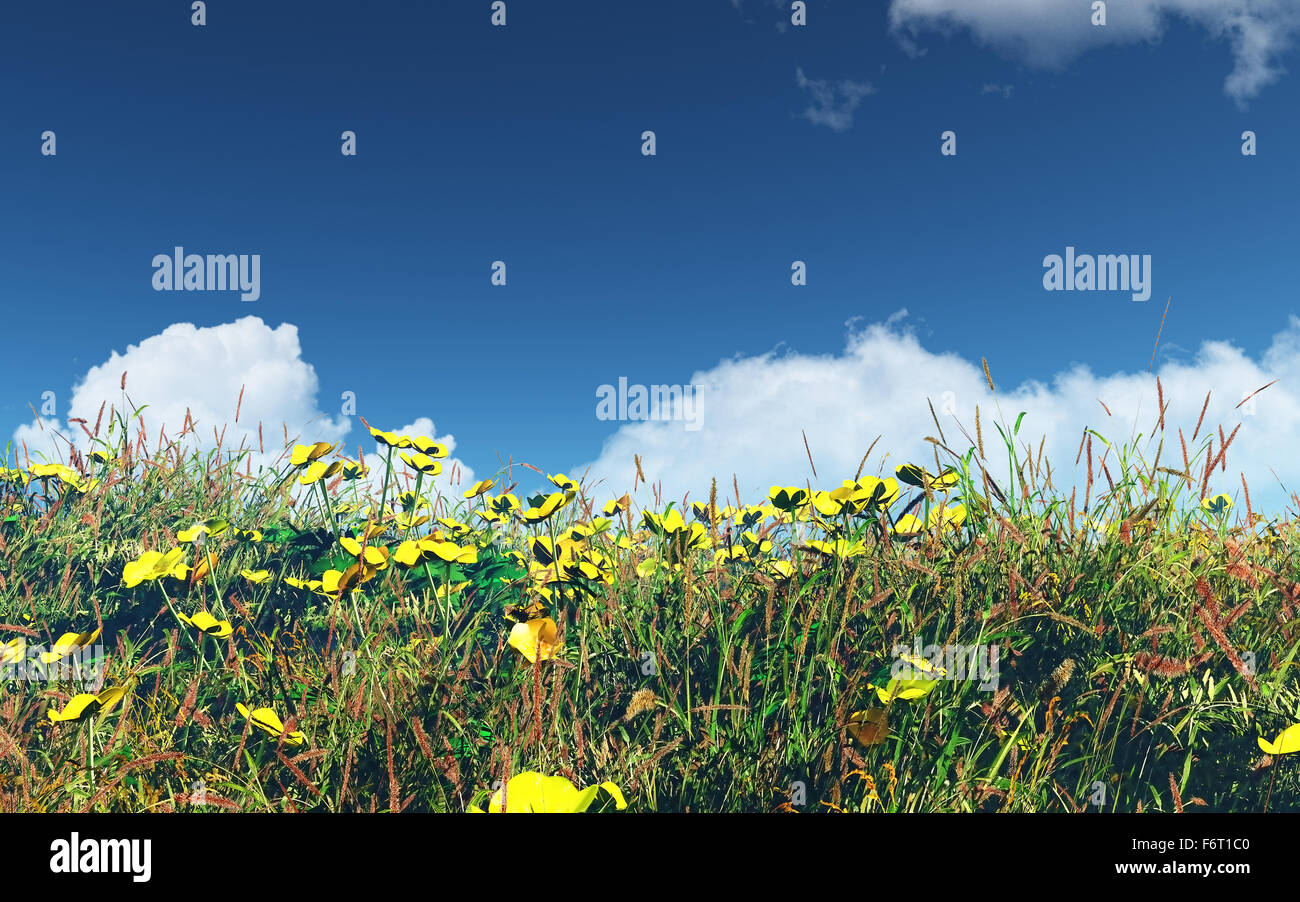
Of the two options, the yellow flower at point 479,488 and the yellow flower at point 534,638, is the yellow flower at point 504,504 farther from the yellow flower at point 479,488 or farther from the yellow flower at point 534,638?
the yellow flower at point 534,638

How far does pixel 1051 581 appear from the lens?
2178 mm

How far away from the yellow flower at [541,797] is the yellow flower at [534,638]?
354 millimetres

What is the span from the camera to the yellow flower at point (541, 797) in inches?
49.8

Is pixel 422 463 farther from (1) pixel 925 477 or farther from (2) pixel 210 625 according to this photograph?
(1) pixel 925 477

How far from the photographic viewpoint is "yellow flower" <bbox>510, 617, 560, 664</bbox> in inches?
64.7

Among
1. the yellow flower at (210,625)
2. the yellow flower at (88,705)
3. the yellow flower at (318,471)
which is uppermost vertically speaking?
the yellow flower at (318,471)

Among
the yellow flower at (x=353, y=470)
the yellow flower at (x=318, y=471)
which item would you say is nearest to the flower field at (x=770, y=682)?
the yellow flower at (x=318, y=471)

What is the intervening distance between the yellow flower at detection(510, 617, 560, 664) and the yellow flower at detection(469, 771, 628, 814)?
0.35m

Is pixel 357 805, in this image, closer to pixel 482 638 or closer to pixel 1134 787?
pixel 482 638

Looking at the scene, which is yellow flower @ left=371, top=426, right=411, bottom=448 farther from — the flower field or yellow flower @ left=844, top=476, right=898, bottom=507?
yellow flower @ left=844, top=476, right=898, bottom=507

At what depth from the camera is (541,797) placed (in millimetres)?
1283
